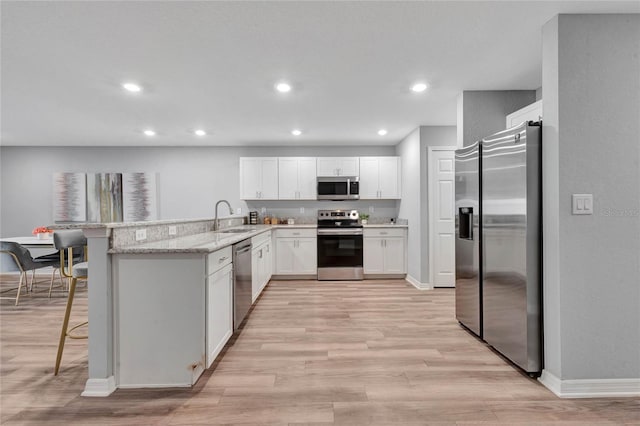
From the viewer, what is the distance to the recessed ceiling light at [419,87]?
3143mm

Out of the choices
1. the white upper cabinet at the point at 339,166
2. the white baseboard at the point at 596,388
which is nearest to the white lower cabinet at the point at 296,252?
the white upper cabinet at the point at 339,166

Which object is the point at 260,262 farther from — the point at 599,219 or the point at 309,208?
the point at 599,219

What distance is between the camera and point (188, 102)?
3631mm

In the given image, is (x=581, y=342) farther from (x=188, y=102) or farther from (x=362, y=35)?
(x=188, y=102)

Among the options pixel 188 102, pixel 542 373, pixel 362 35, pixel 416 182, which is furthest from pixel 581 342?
pixel 188 102

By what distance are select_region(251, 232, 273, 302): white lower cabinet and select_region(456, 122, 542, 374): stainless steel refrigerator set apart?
2338 mm

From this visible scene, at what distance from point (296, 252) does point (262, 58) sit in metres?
3.38

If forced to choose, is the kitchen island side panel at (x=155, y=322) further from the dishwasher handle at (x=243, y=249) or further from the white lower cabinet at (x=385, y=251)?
the white lower cabinet at (x=385, y=251)

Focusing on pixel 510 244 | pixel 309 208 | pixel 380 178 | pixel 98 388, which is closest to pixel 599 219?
pixel 510 244

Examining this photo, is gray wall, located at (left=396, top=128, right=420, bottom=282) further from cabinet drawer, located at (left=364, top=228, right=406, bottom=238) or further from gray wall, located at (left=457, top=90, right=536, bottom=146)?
gray wall, located at (left=457, top=90, right=536, bottom=146)

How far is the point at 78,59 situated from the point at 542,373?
13.7 feet

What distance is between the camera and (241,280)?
3.08 metres

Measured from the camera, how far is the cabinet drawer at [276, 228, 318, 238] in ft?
17.7

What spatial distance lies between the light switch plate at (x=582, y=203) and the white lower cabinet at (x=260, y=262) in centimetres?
298
